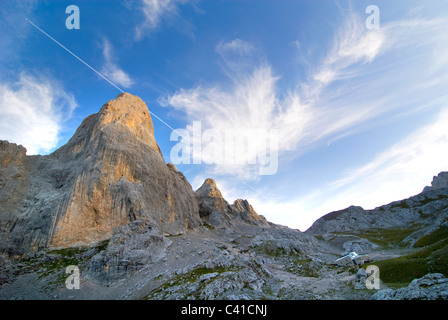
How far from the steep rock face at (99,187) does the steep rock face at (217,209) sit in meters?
15.8

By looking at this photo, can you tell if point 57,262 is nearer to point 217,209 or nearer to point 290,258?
point 290,258

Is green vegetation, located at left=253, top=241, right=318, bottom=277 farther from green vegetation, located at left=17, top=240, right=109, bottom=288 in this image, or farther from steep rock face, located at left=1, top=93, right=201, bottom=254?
green vegetation, located at left=17, top=240, right=109, bottom=288

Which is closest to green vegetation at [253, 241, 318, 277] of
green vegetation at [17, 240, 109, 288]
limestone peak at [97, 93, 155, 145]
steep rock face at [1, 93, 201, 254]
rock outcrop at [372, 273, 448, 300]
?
rock outcrop at [372, 273, 448, 300]

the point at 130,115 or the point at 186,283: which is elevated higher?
the point at 130,115

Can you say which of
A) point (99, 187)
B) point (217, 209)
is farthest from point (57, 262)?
point (217, 209)

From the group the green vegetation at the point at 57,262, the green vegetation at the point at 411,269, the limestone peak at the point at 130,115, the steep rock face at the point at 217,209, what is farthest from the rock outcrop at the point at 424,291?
the steep rock face at the point at 217,209

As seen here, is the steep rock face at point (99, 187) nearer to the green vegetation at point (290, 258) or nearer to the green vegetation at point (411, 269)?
the green vegetation at point (290, 258)

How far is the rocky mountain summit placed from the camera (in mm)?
36844

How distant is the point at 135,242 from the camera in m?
57.6

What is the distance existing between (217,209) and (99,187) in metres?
69.6

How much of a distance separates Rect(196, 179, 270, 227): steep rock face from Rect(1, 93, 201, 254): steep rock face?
15773 millimetres

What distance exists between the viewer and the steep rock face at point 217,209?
121781mm
